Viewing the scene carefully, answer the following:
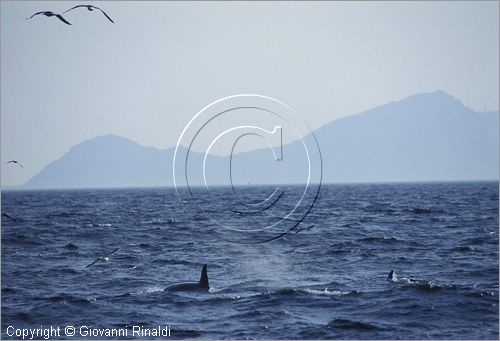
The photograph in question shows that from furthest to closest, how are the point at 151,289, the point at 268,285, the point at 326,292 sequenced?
the point at 268,285
the point at 151,289
the point at 326,292

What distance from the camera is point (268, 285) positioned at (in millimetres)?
33000

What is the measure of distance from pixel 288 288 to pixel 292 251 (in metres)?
15.9

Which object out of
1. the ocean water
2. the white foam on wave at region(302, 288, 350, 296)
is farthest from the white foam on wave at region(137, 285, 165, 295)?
the white foam on wave at region(302, 288, 350, 296)

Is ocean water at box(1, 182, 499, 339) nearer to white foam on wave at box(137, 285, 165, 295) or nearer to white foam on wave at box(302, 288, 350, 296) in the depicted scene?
white foam on wave at box(137, 285, 165, 295)

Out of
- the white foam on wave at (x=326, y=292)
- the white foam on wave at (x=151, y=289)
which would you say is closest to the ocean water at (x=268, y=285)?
the white foam on wave at (x=151, y=289)

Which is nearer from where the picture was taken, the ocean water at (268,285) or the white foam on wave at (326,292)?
the ocean water at (268,285)

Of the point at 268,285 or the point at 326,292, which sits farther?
the point at 268,285

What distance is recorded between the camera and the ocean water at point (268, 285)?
25.6 meters

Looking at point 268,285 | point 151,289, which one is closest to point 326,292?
point 268,285

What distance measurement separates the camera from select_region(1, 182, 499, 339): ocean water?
25.6 meters

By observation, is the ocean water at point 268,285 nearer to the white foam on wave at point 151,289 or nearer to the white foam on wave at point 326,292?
the white foam on wave at point 151,289

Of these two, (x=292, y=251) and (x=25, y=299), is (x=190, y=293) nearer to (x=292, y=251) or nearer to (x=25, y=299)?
(x=25, y=299)

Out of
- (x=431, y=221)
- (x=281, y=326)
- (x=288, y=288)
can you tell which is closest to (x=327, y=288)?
(x=288, y=288)

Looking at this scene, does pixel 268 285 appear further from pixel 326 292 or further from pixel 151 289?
pixel 151 289
